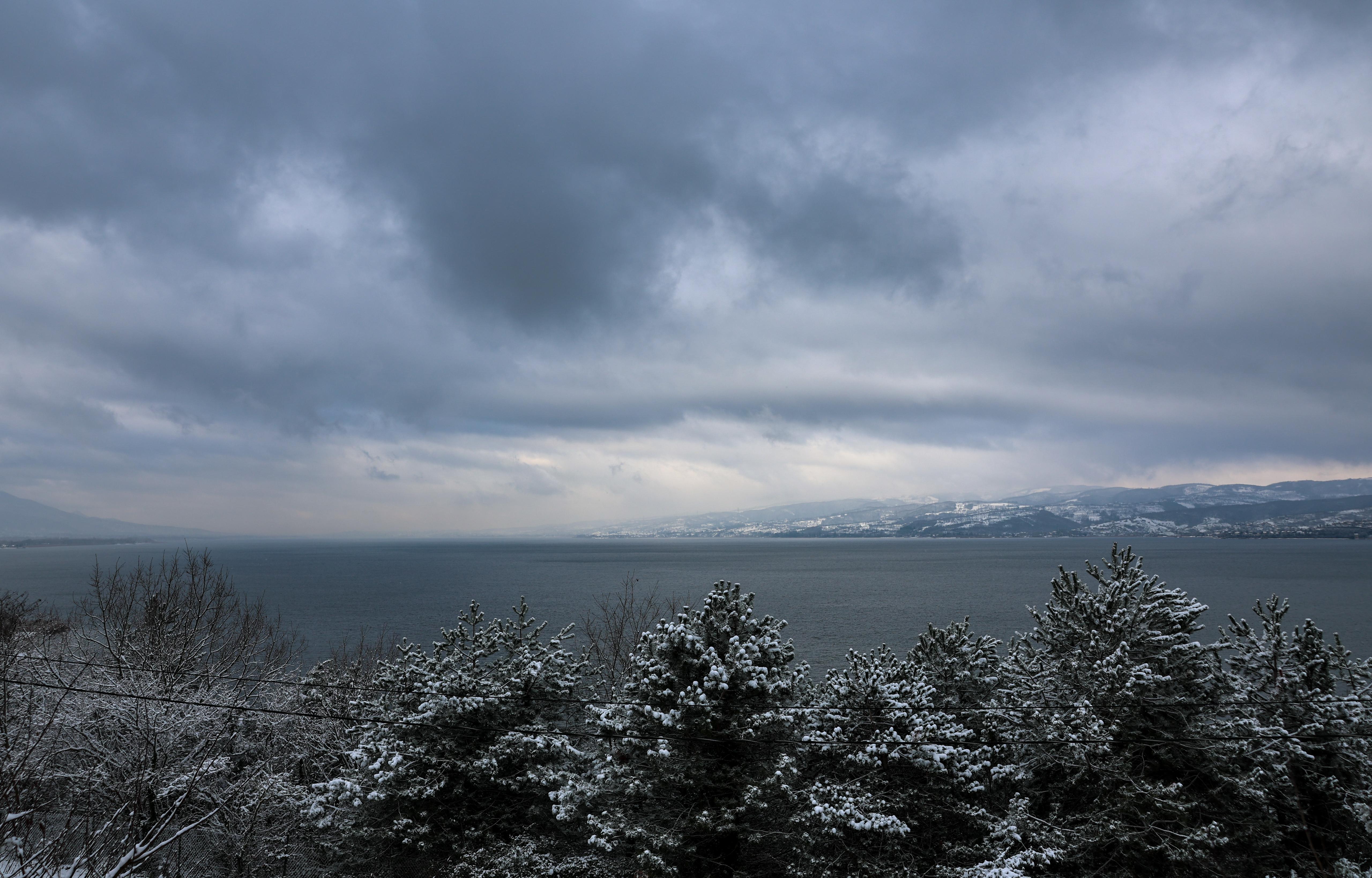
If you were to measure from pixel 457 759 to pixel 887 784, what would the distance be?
35.1 feet

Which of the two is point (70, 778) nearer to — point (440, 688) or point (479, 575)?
point (440, 688)

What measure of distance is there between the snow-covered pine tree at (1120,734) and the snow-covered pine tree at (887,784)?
4.46ft

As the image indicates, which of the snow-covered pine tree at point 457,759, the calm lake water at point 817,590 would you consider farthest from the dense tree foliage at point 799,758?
the calm lake water at point 817,590

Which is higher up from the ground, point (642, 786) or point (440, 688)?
point (440, 688)

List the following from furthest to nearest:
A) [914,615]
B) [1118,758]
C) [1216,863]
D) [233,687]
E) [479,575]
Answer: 1. [479,575]
2. [914,615]
3. [233,687]
4. [1118,758]
5. [1216,863]

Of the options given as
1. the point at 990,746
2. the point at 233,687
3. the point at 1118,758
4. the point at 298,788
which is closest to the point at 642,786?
the point at 990,746

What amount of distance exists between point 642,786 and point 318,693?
16560 mm

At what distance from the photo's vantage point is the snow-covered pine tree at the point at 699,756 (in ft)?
50.9

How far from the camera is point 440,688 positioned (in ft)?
58.2

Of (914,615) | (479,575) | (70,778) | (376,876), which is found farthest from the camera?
(479,575)

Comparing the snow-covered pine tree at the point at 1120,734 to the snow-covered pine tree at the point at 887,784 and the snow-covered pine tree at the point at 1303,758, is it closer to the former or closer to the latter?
the snow-covered pine tree at the point at 1303,758

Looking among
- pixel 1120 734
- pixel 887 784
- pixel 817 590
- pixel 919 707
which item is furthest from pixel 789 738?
pixel 817 590

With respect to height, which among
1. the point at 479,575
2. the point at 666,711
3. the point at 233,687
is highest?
the point at 666,711

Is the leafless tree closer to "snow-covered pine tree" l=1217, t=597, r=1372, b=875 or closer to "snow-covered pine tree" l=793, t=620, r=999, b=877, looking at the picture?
"snow-covered pine tree" l=793, t=620, r=999, b=877
